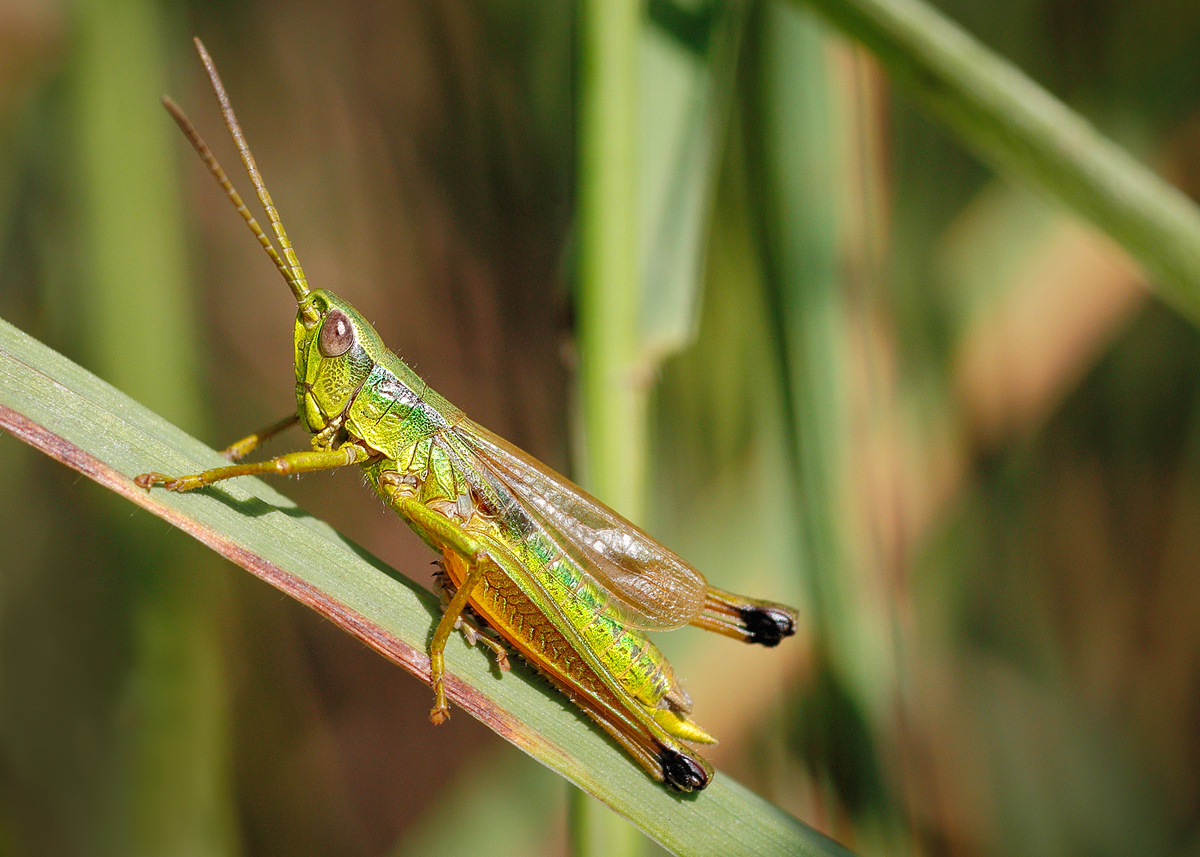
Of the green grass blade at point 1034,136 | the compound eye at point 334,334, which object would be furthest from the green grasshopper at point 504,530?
the green grass blade at point 1034,136

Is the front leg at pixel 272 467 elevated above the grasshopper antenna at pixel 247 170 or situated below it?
below

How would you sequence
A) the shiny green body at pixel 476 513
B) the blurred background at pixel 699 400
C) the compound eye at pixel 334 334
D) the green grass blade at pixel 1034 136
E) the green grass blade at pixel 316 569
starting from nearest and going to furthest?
the green grass blade at pixel 1034 136 < the green grass blade at pixel 316 569 < the shiny green body at pixel 476 513 < the compound eye at pixel 334 334 < the blurred background at pixel 699 400

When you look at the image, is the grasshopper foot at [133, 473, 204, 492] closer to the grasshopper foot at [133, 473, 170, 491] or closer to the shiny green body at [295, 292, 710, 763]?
the grasshopper foot at [133, 473, 170, 491]

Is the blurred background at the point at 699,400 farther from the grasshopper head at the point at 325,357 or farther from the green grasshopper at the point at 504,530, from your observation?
the grasshopper head at the point at 325,357

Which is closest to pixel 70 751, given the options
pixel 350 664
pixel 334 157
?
pixel 350 664

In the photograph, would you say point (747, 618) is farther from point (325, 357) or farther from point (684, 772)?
point (325, 357)

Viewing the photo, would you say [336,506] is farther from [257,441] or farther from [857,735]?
[857,735]
